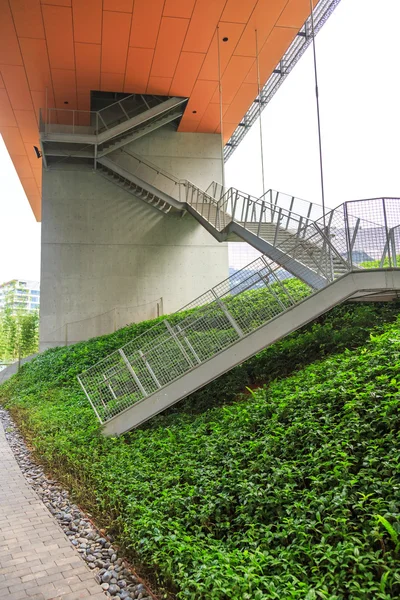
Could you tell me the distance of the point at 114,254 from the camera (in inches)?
781

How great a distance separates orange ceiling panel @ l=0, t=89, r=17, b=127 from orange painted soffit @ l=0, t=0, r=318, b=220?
42 mm

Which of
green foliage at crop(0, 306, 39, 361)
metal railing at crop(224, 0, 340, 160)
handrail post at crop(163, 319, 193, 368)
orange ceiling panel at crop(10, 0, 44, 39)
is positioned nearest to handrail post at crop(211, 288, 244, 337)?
handrail post at crop(163, 319, 193, 368)

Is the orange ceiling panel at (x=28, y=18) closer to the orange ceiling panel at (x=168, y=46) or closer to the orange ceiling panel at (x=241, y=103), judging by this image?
the orange ceiling panel at (x=168, y=46)

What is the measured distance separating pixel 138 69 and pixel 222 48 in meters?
3.29

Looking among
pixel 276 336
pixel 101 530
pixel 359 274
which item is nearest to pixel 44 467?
pixel 101 530

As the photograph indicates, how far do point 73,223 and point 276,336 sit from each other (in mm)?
14452

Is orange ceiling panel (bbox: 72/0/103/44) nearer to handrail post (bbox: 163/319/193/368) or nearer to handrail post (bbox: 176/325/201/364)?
handrail post (bbox: 163/319/193/368)

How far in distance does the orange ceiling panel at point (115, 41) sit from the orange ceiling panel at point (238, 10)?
2.99 meters

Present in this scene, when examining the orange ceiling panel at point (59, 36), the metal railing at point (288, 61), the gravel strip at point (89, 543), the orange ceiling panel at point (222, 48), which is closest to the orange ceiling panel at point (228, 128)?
the metal railing at point (288, 61)

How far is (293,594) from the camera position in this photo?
2.94m

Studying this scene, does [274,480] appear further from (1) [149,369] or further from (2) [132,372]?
(2) [132,372]

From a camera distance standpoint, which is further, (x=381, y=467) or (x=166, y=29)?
(x=166, y=29)

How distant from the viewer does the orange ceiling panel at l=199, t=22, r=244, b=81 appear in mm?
14852

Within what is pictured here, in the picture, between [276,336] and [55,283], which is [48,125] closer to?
[55,283]
